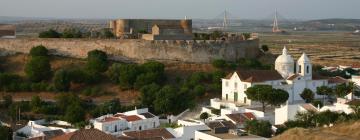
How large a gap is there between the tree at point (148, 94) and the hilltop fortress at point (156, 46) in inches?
172

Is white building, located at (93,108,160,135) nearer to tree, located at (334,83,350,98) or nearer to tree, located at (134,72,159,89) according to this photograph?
tree, located at (134,72,159,89)

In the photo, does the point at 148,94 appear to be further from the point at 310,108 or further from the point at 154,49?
the point at 310,108

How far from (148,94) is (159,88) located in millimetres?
586

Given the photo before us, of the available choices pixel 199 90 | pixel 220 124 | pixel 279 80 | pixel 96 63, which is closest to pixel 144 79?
pixel 199 90

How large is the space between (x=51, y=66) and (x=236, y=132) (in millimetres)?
16028

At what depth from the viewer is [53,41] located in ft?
107

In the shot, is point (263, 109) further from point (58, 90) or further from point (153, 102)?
point (58, 90)

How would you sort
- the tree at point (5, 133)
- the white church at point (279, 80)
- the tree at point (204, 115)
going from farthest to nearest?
the white church at point (279, 80) < the tree at point (204, 115) < the tree at point (5, 133)

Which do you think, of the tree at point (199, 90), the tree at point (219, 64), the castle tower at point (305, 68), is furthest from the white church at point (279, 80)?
the tree at point (219, 64)

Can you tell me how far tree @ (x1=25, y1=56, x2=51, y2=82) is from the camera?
1176 inches

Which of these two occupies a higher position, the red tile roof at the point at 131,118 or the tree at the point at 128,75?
the tree at the point at 128,75

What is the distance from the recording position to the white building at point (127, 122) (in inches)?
865

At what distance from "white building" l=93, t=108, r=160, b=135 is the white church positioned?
4144 mm

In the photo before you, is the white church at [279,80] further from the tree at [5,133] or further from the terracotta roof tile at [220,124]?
the tree at [5,133]
